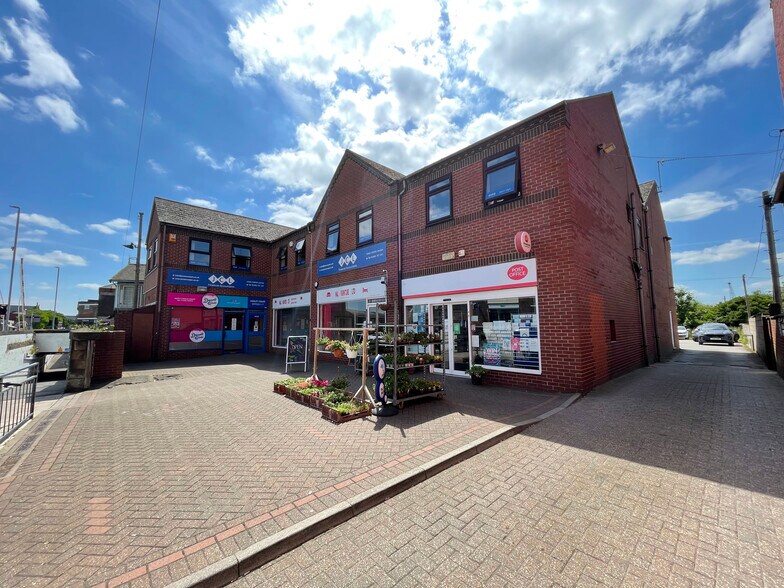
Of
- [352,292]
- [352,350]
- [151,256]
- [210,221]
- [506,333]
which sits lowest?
[352,350]

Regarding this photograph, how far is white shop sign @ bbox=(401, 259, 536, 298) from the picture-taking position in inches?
323

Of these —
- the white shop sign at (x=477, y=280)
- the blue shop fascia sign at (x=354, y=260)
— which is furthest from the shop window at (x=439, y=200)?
the blue shop fascia sign at (x=354, y=260)

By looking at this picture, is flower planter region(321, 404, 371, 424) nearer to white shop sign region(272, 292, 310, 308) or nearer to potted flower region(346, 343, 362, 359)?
potted flower region(346, 343, 362, 359)

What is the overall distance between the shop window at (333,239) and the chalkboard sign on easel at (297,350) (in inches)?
188

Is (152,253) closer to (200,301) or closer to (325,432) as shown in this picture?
(200,301)

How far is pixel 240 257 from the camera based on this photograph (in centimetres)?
1941

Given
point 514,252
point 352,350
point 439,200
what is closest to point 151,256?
point 439,200

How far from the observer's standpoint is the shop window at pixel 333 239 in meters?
15.0

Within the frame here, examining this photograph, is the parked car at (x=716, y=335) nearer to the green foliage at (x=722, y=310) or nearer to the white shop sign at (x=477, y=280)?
the green foliage at (x=722, y=310)

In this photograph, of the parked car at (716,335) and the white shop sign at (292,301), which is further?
the parked car at (716,335)

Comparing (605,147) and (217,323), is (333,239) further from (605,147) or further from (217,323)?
(605,147)

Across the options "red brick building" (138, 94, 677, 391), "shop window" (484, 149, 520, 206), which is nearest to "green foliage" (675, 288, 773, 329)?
"red brick building" (138, 94, 677, 391)

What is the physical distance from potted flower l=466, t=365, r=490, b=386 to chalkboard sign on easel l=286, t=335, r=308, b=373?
19.6 ft

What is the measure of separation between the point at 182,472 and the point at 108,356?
931cm
